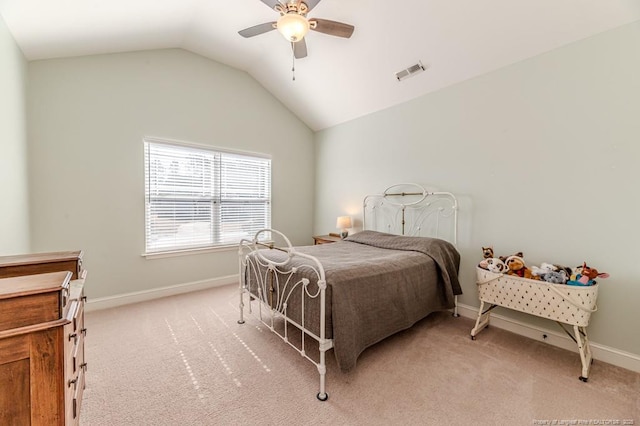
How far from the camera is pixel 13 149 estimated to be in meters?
2.29

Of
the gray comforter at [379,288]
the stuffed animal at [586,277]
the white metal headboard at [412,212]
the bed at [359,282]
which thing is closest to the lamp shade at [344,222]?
the white metal headboard at [412,212]

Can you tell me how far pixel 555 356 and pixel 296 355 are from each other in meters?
2.19

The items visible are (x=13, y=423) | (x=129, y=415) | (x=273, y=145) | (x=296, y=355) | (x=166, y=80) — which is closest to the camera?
(x=13, y=423)

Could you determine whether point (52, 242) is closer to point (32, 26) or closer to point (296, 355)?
point (32, 26)

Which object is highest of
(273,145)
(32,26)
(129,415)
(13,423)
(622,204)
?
(32,26)

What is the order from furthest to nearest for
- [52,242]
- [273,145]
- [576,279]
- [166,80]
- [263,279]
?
[273,145]
[166,80]
[52,242]
[263,279]
[576,279]

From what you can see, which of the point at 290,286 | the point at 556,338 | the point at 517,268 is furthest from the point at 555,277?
the point at 290,286

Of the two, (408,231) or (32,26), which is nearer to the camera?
(32,26)

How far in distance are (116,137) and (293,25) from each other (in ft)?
8.44

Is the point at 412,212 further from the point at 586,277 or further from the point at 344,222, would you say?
the point at 586,277

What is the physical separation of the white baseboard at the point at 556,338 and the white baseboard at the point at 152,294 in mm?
3308

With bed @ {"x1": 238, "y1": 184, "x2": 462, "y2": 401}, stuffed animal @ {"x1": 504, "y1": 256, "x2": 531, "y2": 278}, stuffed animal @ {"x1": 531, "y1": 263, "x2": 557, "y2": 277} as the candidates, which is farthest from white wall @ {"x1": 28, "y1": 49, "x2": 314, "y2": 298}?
stuffed animal @ {"x1": 531, "y1": 263, "x2": 557, "y2": 277}

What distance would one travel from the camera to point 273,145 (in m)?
4.57

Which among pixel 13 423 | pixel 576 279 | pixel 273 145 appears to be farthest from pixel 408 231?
pixel 13 423
